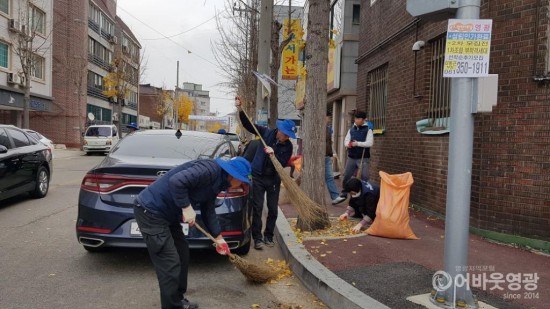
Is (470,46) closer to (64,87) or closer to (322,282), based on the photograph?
(322,282)

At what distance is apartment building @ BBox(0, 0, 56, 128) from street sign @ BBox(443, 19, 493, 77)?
76.2ft

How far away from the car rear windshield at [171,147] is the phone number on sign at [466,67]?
285 cm

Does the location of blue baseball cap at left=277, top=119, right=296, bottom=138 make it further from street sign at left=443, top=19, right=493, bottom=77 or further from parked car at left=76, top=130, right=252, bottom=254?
street sign at left=443, top=19, right=493, bottom=77

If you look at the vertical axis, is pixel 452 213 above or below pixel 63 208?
above

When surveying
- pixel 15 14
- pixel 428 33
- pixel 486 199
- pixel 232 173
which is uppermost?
pixel 15 14

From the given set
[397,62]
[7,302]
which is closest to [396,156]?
[397,62]

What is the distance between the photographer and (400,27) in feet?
30.1

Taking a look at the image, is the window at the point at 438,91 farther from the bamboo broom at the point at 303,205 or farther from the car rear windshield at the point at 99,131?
the car rear windshield at the point at 99,131

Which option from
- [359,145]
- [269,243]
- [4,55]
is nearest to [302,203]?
[269,243]

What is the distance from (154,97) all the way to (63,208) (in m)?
72.5

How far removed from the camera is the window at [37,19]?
2510 cm

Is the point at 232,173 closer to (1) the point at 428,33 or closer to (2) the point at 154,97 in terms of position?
(1) the point at 428,33

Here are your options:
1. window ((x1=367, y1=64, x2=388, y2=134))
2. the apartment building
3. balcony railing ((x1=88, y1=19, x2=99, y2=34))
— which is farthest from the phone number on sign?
balcony railing ((x1=88, y1=19, x2=99, y2=34))

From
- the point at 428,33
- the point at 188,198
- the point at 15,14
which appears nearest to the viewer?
the point at 188,198
